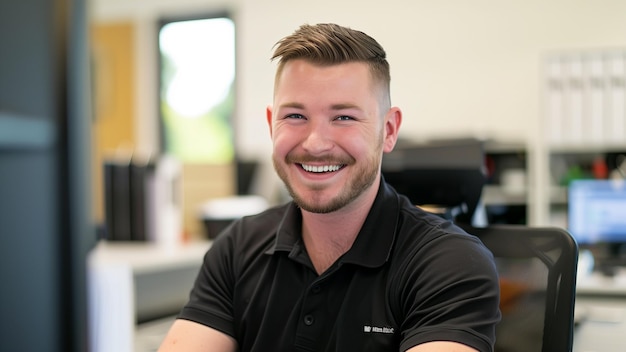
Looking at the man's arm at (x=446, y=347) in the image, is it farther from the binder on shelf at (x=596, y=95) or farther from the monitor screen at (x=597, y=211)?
the binder on shelf at (x=596, y=95)

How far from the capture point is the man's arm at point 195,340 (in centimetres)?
108

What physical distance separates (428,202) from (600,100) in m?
2.26

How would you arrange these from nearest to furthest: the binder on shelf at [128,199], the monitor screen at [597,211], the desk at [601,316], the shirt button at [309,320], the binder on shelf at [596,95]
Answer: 1. the shirt button at [309,320]
2. the desk at [601,316]
3. the binder on shelf at [128,199]
4. the monitor screen at [597,211]
5. the binder on shelf at [596,95]

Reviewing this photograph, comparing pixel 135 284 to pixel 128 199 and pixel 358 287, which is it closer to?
pixel 128 199

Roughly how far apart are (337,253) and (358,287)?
0.26 feet

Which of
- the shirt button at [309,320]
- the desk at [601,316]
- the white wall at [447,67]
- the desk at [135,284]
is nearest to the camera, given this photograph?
the shirt button at [309,320]

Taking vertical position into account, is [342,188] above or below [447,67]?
below

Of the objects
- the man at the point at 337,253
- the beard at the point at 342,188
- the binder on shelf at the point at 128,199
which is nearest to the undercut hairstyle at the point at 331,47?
the man at the point at 337,253

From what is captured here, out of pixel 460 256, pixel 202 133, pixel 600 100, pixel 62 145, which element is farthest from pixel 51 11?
pixel 202 133

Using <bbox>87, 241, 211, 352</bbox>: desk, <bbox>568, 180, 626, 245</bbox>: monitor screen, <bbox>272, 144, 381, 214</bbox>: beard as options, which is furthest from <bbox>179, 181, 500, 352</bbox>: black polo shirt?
<bbox>568, 180, 626, 245</bbox>: monitor screen

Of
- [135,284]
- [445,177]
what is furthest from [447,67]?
[445,177]

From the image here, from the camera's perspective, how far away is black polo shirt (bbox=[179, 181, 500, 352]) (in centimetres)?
93

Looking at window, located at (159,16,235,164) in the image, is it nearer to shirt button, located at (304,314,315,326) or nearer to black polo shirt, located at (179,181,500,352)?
black polo shirt, located at (179,181,500,352)

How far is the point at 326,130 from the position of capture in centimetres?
92
